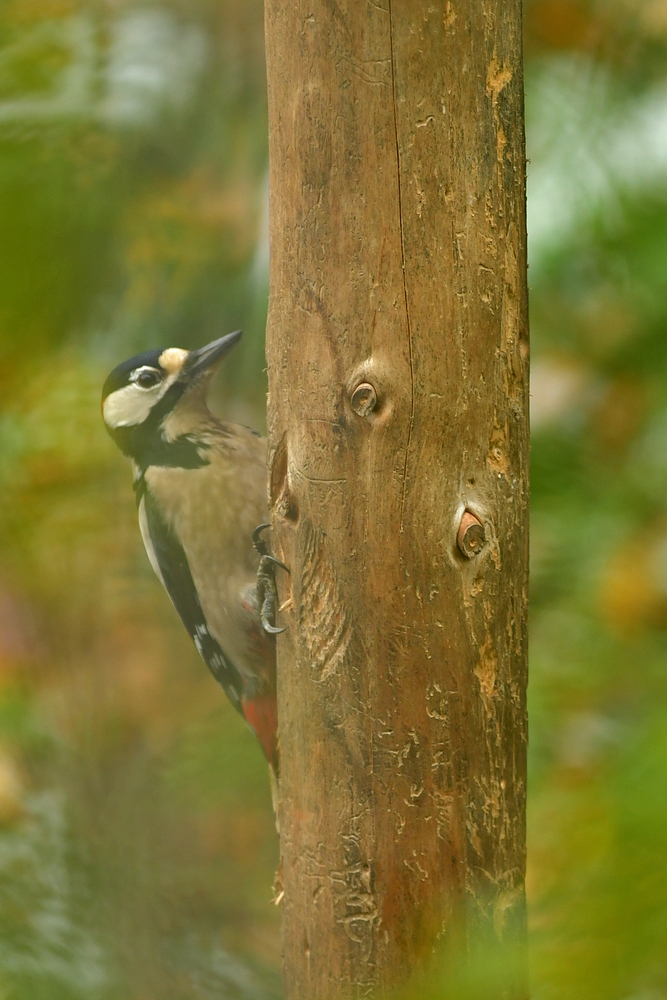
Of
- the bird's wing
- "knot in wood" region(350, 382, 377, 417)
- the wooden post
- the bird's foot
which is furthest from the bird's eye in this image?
"knot in wood" region(350, 382, 377, 417)

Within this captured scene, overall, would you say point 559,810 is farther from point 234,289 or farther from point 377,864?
point 234,289

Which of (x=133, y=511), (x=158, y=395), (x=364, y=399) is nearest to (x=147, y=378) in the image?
(x=158, y=395)

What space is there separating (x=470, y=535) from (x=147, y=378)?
0.79 metres

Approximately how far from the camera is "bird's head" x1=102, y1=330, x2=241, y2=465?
1538 mm

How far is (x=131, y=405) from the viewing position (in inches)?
62.2

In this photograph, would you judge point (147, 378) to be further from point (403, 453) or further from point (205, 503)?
point (403, 453)

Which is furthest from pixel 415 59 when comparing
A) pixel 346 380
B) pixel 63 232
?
pixel 63 232

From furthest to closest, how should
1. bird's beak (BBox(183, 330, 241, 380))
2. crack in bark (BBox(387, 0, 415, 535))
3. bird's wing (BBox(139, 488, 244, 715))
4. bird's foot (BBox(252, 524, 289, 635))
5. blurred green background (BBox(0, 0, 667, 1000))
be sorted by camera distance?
bird's wing (BBox(139, 488, 244, 715)) < bird's beak (BBox(183, 330, 241, 380)) < bird's foot (BBox(252, 524, 289, 635)) < crack in bark (BBox(387, 0, 415, 535)) < blurred green background (BBox(0, 0, 667, 1000))

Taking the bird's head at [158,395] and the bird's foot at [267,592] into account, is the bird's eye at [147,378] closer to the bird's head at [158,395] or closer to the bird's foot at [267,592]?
the bird's head at [158,395]

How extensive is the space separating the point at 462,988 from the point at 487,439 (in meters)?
0.78

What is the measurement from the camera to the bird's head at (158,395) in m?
1.54

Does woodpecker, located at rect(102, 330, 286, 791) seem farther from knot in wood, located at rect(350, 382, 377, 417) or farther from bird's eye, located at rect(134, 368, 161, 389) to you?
knot in wood, located at rect(350, 382, 377, 417)

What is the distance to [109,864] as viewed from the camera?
1.41m

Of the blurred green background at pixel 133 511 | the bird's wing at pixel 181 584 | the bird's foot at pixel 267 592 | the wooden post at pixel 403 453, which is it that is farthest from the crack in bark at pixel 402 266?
the bird's wing at pixel 181 584
